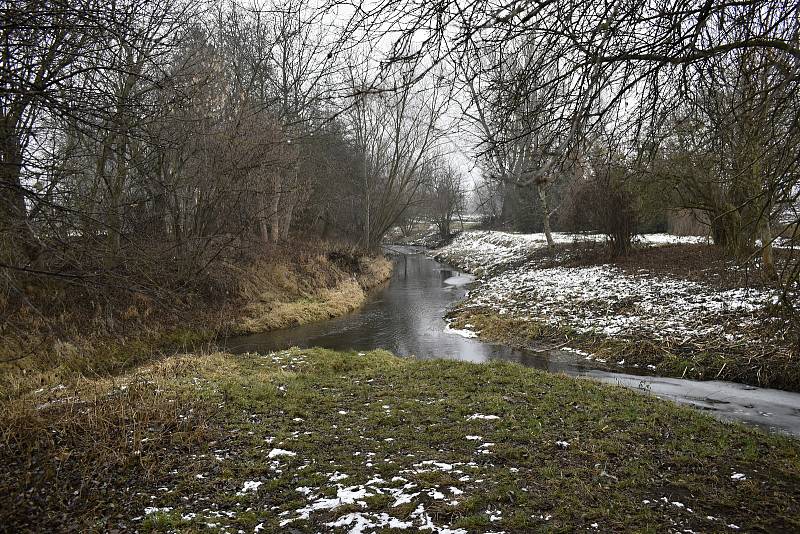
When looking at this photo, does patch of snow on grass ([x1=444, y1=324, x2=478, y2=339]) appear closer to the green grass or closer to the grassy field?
the green grass

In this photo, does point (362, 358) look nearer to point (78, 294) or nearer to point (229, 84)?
point (78, 294)

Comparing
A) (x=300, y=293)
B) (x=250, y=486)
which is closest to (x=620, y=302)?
(x=300, y=293)

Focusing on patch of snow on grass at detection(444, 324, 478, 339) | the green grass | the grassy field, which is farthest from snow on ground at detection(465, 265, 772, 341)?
the grassy field

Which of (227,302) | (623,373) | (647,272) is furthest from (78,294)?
(647,272)

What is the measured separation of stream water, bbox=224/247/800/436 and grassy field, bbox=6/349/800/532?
4.94 ft

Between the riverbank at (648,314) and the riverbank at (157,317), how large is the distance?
5568 mm

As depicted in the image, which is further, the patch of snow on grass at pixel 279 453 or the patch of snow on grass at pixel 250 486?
the patch of snow on grass at pixel 279 453

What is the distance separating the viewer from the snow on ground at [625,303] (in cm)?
1039

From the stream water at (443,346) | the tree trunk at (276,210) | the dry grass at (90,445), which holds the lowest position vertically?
the stream water at (443,346)

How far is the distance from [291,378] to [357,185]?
67.6ft

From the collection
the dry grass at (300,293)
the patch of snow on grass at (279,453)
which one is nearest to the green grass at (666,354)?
the dry grass at (300,293)

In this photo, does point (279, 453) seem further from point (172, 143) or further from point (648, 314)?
point (648, 314)

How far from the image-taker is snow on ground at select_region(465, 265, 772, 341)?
34.1 ft

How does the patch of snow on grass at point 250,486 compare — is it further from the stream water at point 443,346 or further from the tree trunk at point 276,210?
the tree trunk at point 276,210
